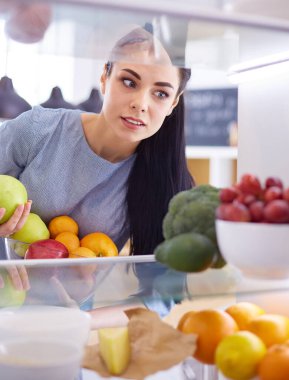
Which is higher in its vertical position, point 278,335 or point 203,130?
point 203,130

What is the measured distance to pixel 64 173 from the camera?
68.8 inches

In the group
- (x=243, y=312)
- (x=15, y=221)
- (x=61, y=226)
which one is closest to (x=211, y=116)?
(x=61, y=226)

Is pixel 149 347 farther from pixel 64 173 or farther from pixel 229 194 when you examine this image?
pixel 64 173

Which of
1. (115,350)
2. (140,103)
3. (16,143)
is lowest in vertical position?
(115,350)

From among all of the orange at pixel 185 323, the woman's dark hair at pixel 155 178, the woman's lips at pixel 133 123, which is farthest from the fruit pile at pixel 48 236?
the orange at pixel 185 323

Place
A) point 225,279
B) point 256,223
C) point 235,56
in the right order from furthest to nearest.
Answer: point 235,56
point 225,279
point 256,223

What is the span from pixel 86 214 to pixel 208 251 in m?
1.01

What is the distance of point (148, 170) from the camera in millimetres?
1737

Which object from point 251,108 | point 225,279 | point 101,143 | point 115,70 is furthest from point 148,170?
point 225,279

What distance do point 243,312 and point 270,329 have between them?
53 millimetres

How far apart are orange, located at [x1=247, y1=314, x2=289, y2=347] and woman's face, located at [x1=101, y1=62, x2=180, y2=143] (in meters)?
0.69

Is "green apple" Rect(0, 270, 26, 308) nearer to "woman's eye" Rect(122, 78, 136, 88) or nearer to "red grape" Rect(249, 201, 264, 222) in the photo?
"red grape" Rect(249, 201, 264, 222)

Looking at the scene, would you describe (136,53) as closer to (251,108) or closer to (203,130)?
(251,108)

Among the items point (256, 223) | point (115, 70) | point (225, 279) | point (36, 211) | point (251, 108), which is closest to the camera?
point (256, 223)
